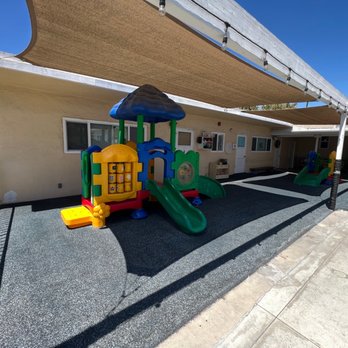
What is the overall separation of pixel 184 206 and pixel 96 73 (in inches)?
117

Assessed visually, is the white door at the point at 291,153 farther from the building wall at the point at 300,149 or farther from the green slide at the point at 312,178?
the green slide at the point at 312,178

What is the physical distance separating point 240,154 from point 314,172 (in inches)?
133

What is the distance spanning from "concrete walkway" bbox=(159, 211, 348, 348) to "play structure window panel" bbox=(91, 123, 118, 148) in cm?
519

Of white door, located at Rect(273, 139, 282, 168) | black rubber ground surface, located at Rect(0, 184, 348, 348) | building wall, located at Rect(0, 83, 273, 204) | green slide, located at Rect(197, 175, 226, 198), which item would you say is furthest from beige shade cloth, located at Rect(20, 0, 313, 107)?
white door, located at Rect(273, 139, 282, 168)

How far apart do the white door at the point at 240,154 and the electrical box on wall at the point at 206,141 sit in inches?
89.4

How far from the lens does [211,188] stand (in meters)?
5.63

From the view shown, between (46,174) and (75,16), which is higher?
(75,16)

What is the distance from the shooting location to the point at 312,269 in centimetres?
252

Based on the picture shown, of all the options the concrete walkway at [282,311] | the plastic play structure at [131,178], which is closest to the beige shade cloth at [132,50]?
the plastic play structure at [131,178]

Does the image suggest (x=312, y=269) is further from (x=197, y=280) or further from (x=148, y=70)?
(x=148, y=70)

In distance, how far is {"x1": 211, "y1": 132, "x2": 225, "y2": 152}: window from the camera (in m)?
8.81

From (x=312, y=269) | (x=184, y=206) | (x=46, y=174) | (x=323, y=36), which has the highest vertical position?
(x=323, y=36)

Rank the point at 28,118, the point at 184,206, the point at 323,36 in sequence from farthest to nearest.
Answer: the point at 323,36
the point at 28,118
the point at 184,206

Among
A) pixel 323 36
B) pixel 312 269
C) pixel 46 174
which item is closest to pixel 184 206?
pixel 312 269
